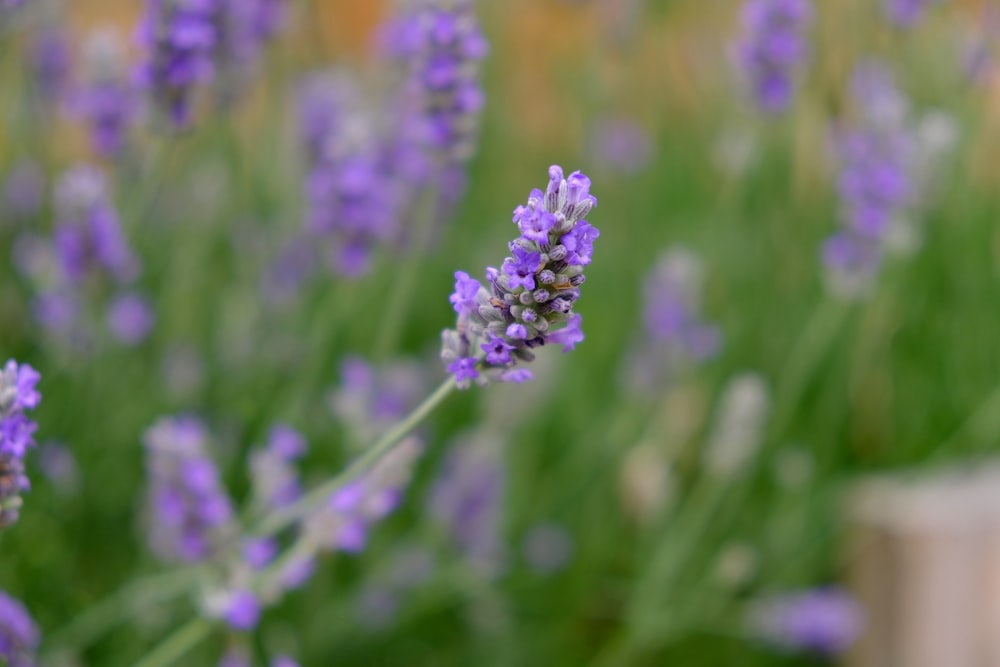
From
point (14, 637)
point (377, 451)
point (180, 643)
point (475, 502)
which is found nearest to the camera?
point (377, 451)

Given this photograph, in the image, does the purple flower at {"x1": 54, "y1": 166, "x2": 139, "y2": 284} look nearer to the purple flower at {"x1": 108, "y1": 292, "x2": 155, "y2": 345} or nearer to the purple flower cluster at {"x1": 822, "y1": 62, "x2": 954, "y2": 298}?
the purple flower at {"x1": 108, "y1": 292, "x2": 155, "y2": 345}

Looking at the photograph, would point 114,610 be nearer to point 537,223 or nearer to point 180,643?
point 180,643

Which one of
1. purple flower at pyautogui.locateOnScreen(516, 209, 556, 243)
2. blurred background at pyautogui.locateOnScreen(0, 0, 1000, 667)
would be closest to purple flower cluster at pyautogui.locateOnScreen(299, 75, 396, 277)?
blurred background at pyautogui.locateOnScreen(0, 0, 1000, 667)

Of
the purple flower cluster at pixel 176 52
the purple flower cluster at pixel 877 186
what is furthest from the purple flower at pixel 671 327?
the purple flower cluster at pixel 176 52

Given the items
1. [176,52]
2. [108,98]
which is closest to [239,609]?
[176,52]

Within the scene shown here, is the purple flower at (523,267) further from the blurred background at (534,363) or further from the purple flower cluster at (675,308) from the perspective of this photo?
the purple flower cluster at (675,308)

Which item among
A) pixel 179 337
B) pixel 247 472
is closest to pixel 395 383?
pixel 247 472
